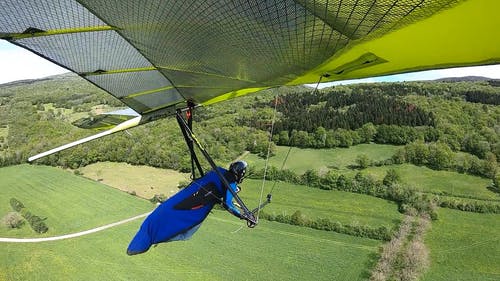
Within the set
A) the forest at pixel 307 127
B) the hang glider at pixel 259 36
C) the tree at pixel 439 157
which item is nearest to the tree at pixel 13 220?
the forest at pixel 307 127

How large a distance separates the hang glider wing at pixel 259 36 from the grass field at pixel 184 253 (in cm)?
2487

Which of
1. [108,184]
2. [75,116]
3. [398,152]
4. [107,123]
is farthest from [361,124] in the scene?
[107,123]

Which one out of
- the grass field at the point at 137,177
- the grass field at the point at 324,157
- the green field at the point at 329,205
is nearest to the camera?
the green field at the point at 329,205

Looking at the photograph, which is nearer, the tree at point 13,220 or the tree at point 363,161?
the tree at point 13,220

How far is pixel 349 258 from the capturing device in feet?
88.5

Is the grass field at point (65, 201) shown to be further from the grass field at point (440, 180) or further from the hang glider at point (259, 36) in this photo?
the hang glider at point (259, 36)

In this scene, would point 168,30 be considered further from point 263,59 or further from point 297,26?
point 297,26

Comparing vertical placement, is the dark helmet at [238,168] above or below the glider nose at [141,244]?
above

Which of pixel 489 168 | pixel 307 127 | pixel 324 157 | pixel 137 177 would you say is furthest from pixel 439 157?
pixel 137 177

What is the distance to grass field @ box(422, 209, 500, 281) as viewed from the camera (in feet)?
82.2

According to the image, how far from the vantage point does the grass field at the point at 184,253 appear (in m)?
26.5

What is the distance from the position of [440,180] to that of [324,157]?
41.6ft

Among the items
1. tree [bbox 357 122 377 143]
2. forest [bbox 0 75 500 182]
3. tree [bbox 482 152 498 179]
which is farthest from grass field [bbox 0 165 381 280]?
tree [bbox 357 122 377 143]

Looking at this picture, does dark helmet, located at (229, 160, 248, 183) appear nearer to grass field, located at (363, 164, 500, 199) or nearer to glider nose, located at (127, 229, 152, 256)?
glider nose, located at (127, 229, 152, 256)
